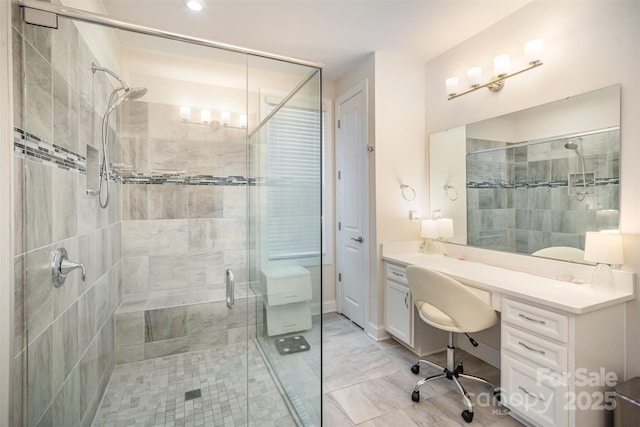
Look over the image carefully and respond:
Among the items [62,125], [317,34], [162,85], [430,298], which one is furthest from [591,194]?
[162,85]

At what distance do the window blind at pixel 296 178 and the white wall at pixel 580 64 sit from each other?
1558 mm

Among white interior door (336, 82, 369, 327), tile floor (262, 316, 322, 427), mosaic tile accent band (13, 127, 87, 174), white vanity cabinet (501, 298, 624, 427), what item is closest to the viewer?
mosaic tile accent band (13, 127, 87, 174)

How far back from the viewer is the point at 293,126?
1.83m

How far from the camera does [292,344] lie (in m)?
1.86

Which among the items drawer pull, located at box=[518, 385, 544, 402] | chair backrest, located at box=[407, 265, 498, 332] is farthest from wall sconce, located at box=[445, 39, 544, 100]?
drawer pull, located at box=[518, 385, 544, 402]

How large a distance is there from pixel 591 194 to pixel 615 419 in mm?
1187

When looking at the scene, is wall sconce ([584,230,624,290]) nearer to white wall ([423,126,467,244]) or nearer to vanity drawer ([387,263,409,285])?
white wall ([423,126,467,244])

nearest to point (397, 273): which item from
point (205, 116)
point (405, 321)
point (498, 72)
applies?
point (405, 321)

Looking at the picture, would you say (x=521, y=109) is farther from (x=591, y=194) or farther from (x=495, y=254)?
(x=495, y=254)

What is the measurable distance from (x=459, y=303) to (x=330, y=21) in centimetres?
222

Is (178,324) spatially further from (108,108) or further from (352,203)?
(352,203)

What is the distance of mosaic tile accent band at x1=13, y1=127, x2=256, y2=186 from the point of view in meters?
1.06

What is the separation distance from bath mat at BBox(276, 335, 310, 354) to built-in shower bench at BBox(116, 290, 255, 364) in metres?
0.51

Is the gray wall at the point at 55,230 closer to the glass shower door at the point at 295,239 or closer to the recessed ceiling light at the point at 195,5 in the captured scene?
the recessed ceiling light at the point at 195,5
